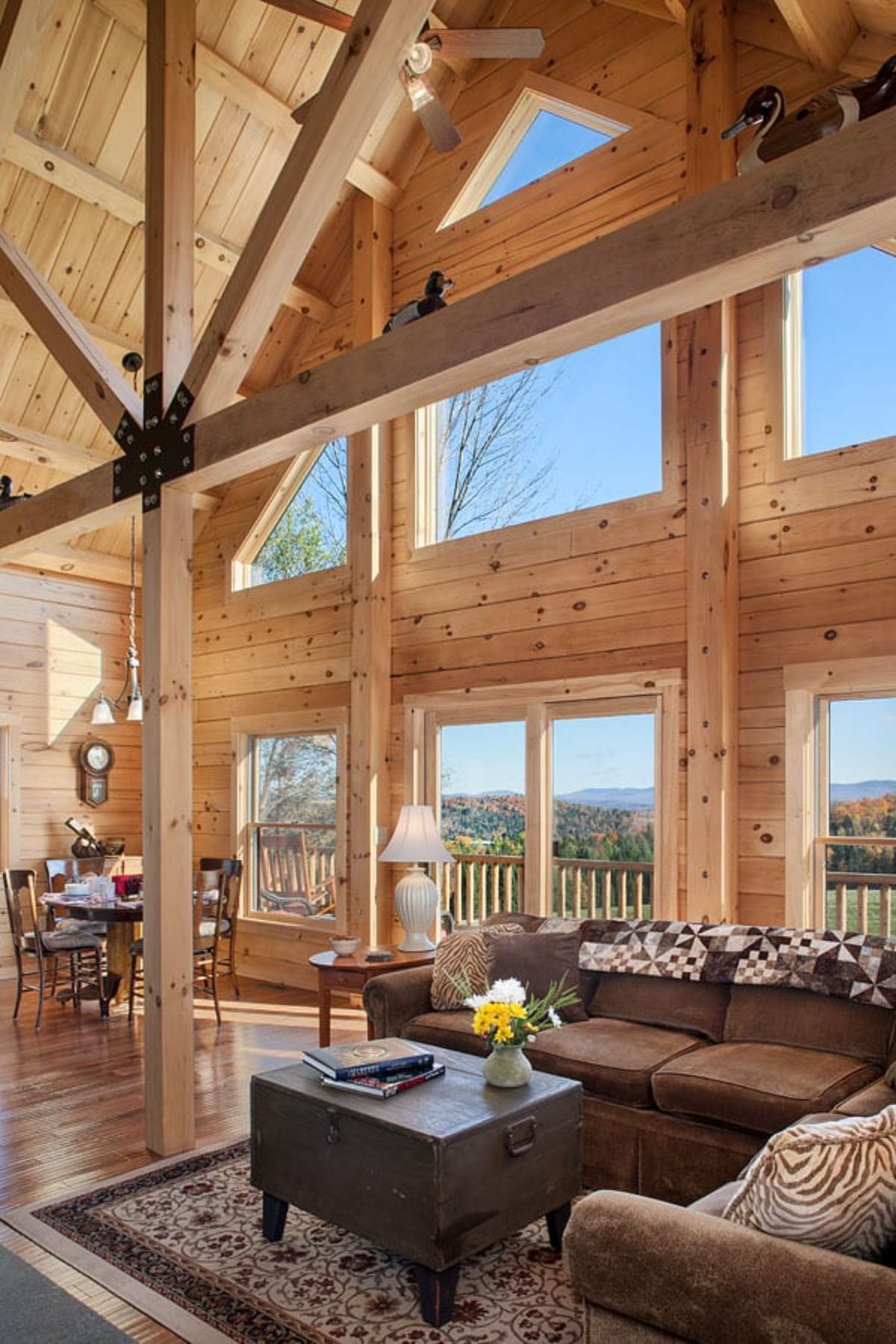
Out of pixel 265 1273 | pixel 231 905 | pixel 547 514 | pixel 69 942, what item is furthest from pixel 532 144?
pixel 265 1273

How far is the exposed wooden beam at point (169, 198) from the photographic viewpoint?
411 centimetres

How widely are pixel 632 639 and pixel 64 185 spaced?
4196 millimetres

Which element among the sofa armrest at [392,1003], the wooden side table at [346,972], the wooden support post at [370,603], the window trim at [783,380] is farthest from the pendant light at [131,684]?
the window trim at [783,380]

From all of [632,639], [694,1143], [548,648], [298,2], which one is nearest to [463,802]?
[548,648]

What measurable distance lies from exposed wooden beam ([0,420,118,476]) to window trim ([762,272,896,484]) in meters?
4.70

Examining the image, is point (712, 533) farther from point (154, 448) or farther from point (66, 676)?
point (66, 676)

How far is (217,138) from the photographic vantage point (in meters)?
6.35

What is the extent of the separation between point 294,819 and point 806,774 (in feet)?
13.3

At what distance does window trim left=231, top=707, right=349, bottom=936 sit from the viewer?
698 cm

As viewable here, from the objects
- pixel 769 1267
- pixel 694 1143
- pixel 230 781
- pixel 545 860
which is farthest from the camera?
pixel 230 781

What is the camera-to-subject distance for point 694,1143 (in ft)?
10.9

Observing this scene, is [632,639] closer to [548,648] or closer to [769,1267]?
[548,648]

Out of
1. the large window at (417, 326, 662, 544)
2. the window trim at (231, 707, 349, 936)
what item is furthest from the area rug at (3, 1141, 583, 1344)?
the large window at (417, 326, 662, 544)

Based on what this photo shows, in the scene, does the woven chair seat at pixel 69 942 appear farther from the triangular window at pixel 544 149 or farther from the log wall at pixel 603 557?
the triangular window at pixel 544 149
